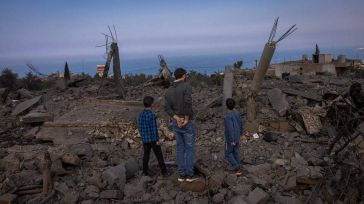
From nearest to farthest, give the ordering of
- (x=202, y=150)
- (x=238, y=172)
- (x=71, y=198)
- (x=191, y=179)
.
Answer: (x=71, y=198) < (x=191, y=179) < (x=238, y=172) < (x=202, y=150)

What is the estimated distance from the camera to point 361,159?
20.7 ft

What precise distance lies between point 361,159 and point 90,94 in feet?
28.5

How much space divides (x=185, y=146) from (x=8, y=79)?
588 inches

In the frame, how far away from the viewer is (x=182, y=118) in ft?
21.3

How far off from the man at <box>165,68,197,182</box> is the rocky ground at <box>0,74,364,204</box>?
0.29m

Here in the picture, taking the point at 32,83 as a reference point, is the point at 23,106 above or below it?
below

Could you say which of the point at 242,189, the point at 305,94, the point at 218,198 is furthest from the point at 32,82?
the point at 242,189

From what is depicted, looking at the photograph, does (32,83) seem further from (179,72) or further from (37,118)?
(179,72)

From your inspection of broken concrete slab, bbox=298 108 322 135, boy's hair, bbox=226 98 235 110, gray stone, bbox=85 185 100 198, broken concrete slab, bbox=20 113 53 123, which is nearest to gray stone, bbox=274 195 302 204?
boy's hair, bbox=226 98 235 110

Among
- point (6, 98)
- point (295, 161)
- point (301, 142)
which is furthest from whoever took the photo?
point (6, 98)

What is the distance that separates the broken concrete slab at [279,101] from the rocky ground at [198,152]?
25 mm

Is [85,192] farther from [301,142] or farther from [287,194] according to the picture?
[301,142]

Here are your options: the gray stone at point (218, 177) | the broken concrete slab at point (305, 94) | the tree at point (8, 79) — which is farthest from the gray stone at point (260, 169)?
the tree at point (8, 79)

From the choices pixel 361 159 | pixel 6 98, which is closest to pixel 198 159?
pixel 361 159
